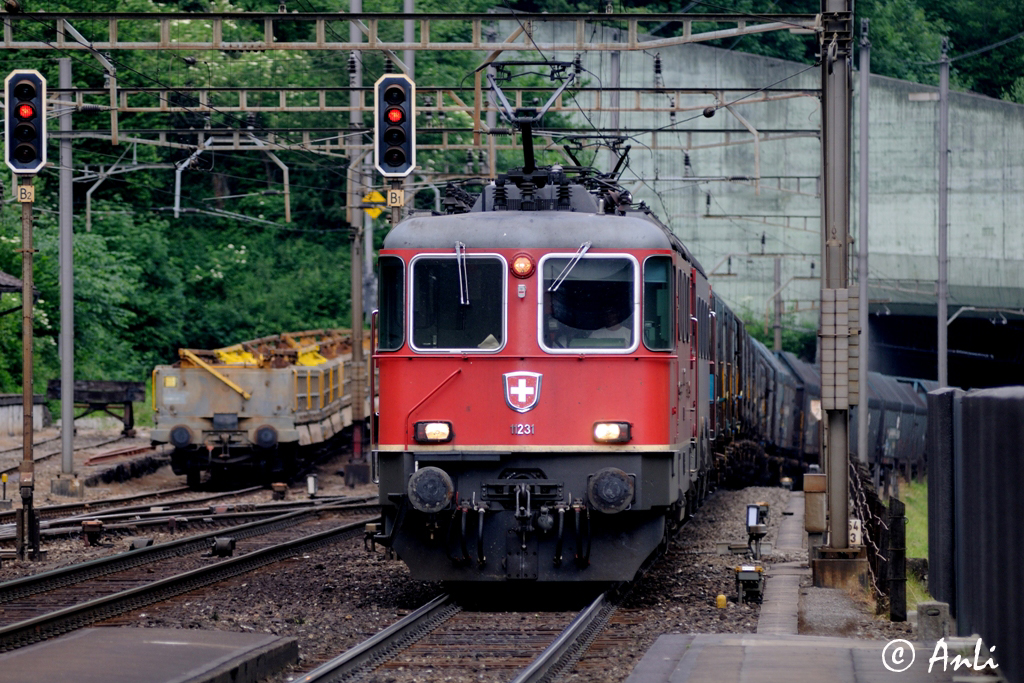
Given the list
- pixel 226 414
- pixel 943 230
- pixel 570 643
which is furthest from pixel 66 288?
pixel 943 230

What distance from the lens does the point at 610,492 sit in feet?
37.5

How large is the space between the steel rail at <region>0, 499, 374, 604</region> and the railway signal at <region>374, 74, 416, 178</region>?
16.0 ft

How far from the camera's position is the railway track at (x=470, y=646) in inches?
363

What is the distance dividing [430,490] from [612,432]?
1590mm

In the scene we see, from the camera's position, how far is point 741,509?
75.8ft

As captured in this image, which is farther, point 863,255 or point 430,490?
point 863,255

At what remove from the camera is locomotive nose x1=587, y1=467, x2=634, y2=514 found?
1141 centimetres

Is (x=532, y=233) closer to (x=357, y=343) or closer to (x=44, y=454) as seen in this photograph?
(x=357, y=343)

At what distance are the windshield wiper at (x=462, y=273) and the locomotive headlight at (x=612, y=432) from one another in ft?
5.06

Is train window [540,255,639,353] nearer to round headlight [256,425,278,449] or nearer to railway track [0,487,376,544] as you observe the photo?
railway track [0,487,376,544]

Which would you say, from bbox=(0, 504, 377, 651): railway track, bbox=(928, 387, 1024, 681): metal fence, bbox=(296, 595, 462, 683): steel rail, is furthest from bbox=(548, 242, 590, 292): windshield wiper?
bbox=(0, 504, 377, 651): railway track

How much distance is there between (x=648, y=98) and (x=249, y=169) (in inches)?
572

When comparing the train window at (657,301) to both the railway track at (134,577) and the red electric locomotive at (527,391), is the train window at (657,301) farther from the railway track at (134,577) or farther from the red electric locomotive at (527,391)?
the railway track at (134,577)

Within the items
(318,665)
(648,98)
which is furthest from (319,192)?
(318,665)
